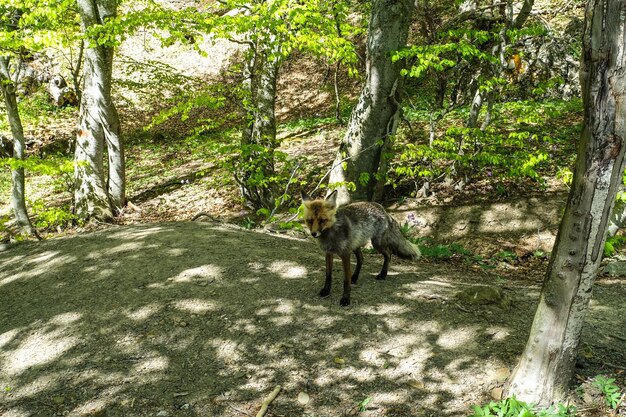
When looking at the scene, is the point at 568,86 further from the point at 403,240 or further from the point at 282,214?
the point at 403,240

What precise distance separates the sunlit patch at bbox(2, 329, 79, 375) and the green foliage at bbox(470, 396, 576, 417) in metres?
4.41

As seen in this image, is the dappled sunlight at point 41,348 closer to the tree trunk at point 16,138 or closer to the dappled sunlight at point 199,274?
the dappled sunlight at point 199,274

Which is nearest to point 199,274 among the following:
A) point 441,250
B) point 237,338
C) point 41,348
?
point 237,338

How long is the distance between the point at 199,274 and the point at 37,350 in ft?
6.96

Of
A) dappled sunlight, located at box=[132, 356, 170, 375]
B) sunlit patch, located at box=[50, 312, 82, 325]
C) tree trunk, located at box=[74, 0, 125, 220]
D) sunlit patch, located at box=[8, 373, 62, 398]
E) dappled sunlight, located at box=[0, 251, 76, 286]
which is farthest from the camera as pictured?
tree trunk, located at box=[74, 0, 125, 220]

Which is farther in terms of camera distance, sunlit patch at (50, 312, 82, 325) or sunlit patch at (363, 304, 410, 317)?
sunlit patch at (50, 312, 82, 325)

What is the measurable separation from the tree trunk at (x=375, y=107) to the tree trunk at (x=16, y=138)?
299 inches

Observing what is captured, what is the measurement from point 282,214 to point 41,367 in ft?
24.4

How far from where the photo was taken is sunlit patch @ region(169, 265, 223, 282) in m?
6.22

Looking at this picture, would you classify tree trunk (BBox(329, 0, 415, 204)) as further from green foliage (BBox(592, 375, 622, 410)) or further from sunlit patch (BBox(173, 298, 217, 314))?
green foliage (BBox(592, 375, 622, 410))

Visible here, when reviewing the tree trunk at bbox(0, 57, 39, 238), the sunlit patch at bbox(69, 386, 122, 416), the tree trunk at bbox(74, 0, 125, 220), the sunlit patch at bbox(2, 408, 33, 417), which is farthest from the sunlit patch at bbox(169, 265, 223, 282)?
the tree trunk at bbox(74, 0, 125, 220)

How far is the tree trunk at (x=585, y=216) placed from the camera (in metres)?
2.92

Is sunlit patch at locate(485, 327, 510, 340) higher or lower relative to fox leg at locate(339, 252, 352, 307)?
lower

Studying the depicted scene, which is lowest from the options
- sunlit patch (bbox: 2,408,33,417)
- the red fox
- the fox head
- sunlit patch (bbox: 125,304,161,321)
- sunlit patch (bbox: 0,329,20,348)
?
sunlit patch (bbox: 2,408,33,417)
